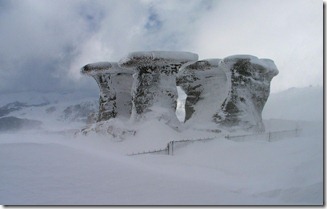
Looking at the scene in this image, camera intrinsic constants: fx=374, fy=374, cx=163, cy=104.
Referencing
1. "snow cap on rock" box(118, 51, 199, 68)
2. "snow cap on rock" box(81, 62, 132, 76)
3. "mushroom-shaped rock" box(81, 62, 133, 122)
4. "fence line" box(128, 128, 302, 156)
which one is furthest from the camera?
"mushroom-shaped rock" box(81, 62, 133, 122)

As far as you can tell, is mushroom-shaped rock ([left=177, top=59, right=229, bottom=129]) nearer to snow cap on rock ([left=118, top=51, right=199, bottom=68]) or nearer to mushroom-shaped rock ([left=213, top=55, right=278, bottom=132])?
mushroom-shaped rock ([left=213, top=55, right=278, bottom=132])

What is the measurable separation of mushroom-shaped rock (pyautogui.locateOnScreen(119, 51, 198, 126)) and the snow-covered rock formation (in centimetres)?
112

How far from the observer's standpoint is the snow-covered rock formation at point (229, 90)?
1261 centimetres

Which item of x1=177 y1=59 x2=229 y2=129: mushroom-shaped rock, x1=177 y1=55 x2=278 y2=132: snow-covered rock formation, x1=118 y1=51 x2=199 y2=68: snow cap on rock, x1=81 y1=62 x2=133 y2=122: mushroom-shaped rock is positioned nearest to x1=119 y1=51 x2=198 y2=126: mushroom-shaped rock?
x1=118 y1=51 x2=199 y2=68: snow cap on rock

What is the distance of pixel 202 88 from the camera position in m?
15.2

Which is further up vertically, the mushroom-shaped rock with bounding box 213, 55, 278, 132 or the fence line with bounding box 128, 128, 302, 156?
the mushroom-shaped rock with bounding box 213, 55, 278, 132

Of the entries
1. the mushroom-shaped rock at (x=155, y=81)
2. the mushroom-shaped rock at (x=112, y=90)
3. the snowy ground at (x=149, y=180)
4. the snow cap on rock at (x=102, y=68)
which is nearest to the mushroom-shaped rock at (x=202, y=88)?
the mushroom-shaped rock at (x=155, y=81)

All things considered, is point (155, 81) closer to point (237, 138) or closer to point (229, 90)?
point (229, 90)

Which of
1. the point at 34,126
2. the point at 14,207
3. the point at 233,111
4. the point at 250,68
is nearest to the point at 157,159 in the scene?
the point at 14,207

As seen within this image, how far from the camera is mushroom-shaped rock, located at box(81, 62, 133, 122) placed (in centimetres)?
1512

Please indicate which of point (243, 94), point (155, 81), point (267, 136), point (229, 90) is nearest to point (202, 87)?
point (229, 90)

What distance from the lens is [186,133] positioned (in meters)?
12.3

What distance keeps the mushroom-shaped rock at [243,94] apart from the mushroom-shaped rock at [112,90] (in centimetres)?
432

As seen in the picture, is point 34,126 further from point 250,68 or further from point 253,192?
point 253,192
